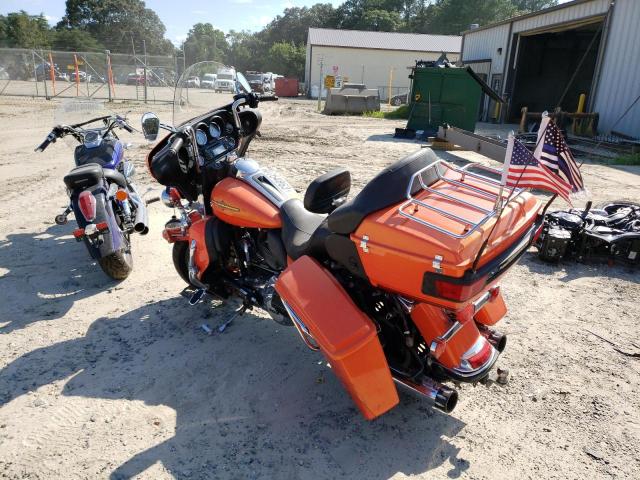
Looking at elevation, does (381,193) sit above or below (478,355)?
above

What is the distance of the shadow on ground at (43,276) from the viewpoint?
4105 millimetres

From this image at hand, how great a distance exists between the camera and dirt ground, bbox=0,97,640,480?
2.57 metres

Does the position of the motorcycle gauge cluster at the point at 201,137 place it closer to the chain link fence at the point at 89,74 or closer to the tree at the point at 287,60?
the chain link fence at the point at 89,74

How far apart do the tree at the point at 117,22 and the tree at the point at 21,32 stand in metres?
14.1

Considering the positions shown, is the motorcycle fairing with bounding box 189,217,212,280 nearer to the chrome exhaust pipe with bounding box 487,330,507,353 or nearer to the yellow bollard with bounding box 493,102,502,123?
the chrome exhaust pipe with bounding box 487,330,507,353

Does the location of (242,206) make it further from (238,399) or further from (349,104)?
(349,104)

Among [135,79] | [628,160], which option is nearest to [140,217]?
[628,160]

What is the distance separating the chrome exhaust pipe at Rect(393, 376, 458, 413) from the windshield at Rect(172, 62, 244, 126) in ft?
8.84

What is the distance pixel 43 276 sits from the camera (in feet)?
15.6

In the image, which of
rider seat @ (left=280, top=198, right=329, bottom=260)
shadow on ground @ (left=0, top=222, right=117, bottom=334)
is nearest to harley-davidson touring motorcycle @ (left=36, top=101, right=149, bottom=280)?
shadow on ground @ (left=0, top=222, right=117, bottom=334)

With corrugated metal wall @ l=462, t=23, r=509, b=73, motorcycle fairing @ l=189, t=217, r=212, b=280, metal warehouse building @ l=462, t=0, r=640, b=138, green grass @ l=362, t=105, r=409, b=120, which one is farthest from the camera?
corrugated metal wall @ l=462, t=23, r=509, b=73

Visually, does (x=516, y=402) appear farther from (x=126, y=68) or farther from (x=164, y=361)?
(x=126, y=68)

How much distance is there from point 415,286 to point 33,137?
513 inches

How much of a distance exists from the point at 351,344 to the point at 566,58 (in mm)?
24937
